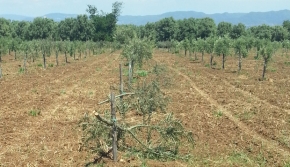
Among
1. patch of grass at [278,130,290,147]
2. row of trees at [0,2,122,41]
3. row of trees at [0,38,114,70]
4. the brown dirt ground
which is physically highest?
→ row of trees at [0,2,122,41]

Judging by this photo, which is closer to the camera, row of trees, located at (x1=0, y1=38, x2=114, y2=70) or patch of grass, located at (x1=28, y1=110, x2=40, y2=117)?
patch of grass, located at (x1=28, y1=110, x2=40, y2=117)

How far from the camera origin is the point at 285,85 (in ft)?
94.4

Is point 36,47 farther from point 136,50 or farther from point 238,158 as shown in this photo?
point 238,158

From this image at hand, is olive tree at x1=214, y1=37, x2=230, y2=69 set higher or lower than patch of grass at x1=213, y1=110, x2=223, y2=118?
higher

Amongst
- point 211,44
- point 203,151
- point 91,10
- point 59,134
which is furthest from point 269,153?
point 91,10

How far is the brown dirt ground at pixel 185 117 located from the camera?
12.4 meters

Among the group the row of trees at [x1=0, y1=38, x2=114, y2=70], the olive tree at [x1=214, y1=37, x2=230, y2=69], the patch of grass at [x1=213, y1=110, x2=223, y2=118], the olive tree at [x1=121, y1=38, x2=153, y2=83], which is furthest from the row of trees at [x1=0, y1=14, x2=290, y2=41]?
the patch of grass at [x1=213, y1=110, x2=223, y2=118]

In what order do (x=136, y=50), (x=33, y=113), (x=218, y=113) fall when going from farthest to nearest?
1. (x=136, y=50)
2. (x=218, y=113)
3. (x=33, y=113)

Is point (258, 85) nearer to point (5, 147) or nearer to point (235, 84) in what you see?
point (235, 84)

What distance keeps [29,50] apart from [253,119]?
122ft

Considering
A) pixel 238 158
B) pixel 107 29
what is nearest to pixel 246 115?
pixel 238 158

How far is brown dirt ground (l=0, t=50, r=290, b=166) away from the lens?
1237 centimetres

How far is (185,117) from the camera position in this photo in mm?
18359

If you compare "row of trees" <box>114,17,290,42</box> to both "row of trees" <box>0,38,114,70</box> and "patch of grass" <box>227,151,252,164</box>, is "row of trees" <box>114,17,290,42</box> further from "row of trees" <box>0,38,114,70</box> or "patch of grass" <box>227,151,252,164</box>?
"patch of grass" <box>227,151,252,164</box>
